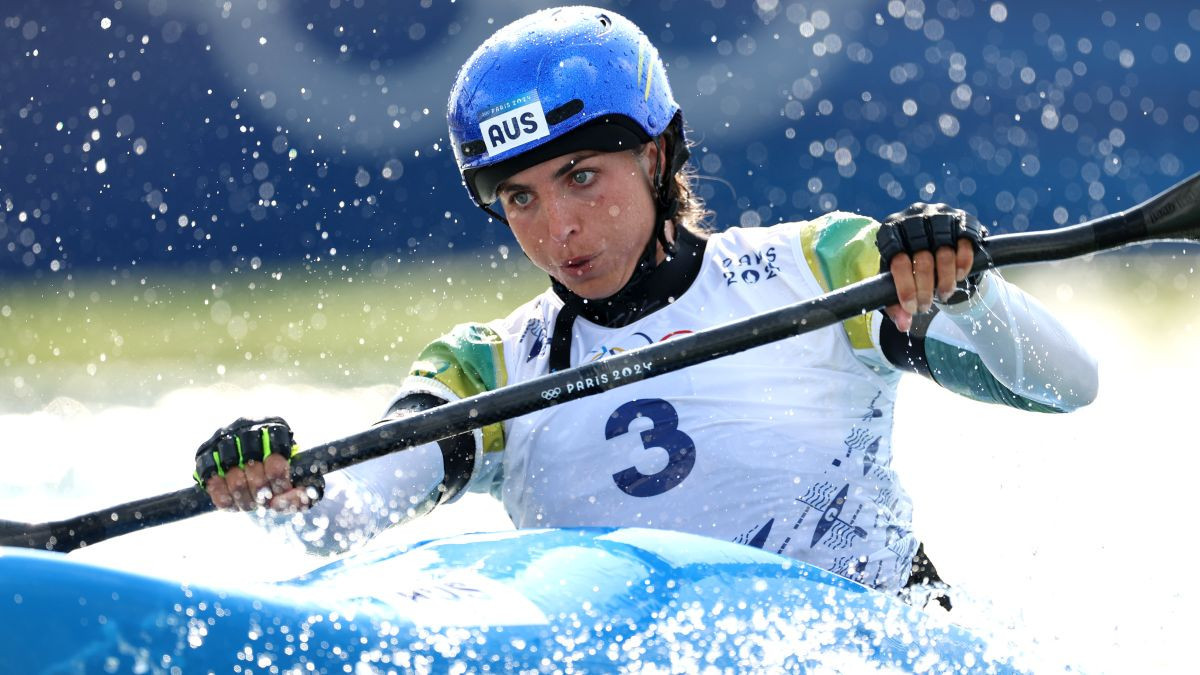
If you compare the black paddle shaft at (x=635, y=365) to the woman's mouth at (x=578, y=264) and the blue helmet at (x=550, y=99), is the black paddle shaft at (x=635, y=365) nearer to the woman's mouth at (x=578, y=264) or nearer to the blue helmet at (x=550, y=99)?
the woman's mouth at (x=578, y=264)

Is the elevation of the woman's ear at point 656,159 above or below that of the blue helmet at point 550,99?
below

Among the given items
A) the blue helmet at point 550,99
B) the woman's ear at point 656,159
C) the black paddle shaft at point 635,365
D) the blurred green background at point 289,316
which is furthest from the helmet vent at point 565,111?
the blurred green background at point 289,316

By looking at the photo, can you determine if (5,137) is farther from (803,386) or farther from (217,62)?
(803,386)

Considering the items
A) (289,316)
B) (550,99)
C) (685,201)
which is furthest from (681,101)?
(550,99)

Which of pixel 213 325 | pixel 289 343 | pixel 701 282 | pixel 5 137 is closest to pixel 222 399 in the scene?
pixel 289 343

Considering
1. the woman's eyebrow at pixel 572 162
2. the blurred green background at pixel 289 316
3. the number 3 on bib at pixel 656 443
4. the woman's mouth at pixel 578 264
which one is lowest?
the number 3 on bib at pixel 656 443

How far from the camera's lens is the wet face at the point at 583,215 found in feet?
8.42

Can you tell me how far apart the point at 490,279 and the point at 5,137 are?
2.74 meters

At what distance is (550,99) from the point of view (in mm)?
2570

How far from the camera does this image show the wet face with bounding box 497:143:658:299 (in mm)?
2566

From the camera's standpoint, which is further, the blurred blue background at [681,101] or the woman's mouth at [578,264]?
the blurred blue background at [681,101]

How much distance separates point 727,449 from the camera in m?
2.47

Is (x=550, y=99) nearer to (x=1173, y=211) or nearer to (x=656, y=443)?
(x=656, y=443)

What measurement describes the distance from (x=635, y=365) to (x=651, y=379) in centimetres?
22
